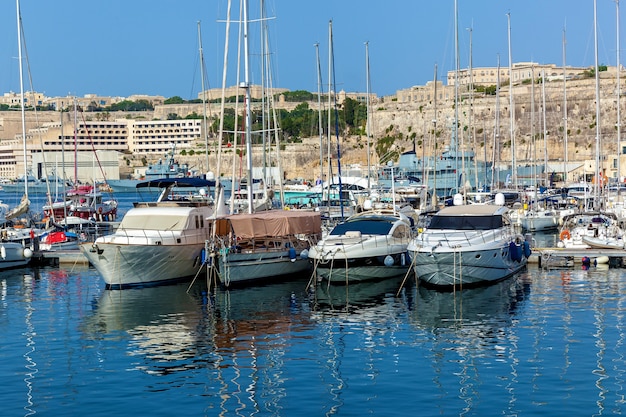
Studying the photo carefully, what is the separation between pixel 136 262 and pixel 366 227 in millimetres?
6416

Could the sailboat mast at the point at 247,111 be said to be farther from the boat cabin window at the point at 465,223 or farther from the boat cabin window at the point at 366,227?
the boat cabin window at the point at 465,223

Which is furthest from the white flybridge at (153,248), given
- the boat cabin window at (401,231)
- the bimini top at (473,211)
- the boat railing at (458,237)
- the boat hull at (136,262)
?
the bimini top at (473,211)

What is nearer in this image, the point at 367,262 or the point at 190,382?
the point at 190,382

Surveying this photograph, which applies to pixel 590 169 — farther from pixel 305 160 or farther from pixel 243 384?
pixel 243 384

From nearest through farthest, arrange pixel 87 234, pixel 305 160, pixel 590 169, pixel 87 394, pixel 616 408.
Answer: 1. pixel 616 408
2. pixel 87 394
3. pixel 87 234
4. pixel 590 169
5. pixel 305 160

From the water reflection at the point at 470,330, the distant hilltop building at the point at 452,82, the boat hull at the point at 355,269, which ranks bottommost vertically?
the water reflection at the point at 470,330

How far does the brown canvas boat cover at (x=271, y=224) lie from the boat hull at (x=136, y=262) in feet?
4.90

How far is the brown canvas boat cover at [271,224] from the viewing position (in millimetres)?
27766

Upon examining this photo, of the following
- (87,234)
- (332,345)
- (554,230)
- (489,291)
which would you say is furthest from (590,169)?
(332,345)

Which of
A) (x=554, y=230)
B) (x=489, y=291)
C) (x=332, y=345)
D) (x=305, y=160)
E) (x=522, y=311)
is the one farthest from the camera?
(x=305, y=160)

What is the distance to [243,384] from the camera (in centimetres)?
1645

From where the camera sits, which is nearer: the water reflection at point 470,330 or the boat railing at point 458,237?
the water reflection at point 470,330

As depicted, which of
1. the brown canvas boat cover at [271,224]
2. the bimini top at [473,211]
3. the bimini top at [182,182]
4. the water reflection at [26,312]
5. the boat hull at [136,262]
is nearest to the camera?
the water reflection at [26,312]

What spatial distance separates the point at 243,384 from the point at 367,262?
36.0ft
